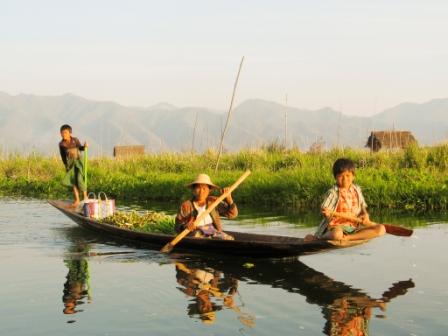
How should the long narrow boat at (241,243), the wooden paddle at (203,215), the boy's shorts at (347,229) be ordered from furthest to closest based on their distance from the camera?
the wooden paddle at (203,215), the boy's shorts at (347,229), the long narrow boat at (241,243)

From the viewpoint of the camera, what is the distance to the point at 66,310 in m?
5.88

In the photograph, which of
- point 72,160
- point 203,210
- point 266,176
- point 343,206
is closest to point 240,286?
point 343,206

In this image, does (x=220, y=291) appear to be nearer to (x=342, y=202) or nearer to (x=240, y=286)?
(x=240, y=286)

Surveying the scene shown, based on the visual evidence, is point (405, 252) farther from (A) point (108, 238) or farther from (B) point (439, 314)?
(A) point (108, 238)

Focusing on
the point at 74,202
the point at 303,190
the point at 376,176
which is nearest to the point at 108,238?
the point at 74,202

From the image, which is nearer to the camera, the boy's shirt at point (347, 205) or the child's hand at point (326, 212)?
the child's hand at point (326, 212)

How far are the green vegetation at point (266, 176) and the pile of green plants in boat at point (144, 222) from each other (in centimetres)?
466

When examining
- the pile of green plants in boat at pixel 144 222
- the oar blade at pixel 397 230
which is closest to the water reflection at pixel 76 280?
the pile of green plants in boat at pixel 144 222

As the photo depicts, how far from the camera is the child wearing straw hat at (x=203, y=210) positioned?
7965mm

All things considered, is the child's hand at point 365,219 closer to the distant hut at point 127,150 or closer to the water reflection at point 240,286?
the water reflection at point 240,286

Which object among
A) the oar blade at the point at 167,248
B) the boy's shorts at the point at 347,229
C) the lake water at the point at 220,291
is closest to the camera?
the lake water at the point at 220,291

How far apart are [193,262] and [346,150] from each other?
1053 centimetres

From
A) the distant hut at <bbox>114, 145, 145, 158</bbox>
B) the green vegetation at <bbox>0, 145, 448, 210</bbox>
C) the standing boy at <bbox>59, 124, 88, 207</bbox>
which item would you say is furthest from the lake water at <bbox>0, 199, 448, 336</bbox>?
the distant hut at <bbox>114, 145, 145, 158</bbox>

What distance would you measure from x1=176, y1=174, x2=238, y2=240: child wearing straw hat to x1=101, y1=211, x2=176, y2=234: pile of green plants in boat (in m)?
1.35
